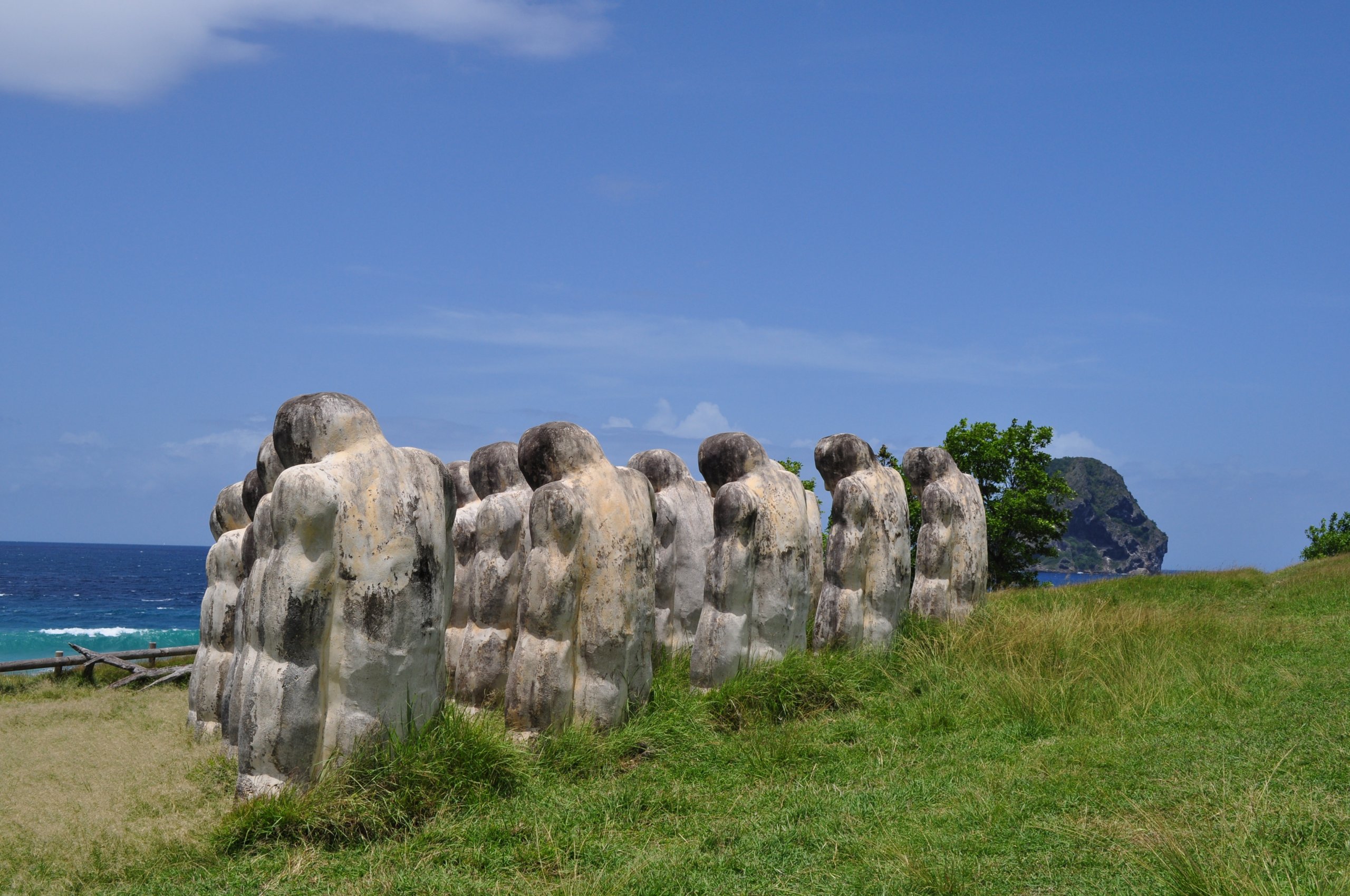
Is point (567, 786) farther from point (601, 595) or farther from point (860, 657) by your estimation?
point (860, 657)

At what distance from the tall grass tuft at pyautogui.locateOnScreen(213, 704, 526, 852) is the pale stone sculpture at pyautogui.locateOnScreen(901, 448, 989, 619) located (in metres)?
6.52

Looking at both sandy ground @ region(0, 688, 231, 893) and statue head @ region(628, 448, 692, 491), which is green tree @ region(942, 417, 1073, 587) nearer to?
statue head @ region(628, 448, 692, 491)

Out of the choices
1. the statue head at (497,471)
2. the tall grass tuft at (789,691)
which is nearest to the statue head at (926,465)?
the tall grass tuft at (789,691)

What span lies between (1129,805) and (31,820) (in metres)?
6.41

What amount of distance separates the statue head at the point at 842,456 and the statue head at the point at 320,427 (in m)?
5.67

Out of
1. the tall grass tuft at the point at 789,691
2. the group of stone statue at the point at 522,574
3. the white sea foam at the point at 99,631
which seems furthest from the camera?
the white sea foam at the point at 99,631

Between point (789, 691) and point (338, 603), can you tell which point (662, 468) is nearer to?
point (789, 691)

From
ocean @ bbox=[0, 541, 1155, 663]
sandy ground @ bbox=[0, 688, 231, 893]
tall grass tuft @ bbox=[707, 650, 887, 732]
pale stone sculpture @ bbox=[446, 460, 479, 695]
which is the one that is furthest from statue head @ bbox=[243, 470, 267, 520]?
ocean @ bbox=[0, 541, 1155, 663]

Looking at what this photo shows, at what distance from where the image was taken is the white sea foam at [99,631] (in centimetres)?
4612

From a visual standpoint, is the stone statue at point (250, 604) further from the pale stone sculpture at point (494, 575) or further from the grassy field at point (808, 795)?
the pale stone sculpture at point (494, 575)

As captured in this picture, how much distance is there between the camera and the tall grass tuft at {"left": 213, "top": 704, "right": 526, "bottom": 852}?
6.07 metres

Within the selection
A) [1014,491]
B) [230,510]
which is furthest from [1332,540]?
[230,510]

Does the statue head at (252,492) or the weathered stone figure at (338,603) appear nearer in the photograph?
the weathered stone figure at (338,603)

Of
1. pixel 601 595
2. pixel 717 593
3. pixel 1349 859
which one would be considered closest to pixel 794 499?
pixel 717 593
